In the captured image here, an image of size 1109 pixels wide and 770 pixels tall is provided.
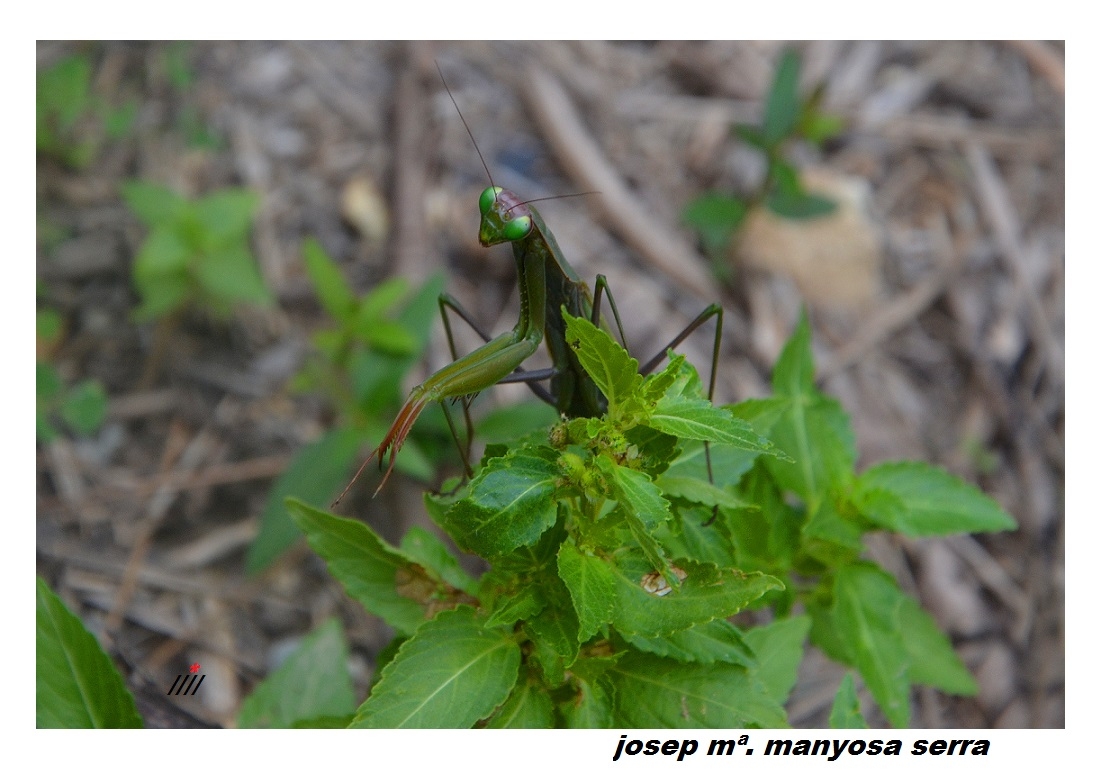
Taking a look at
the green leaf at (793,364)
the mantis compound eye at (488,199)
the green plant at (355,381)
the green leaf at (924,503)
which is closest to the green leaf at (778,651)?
the green leaf at (924,503)

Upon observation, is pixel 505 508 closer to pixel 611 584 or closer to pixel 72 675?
pixel 611 584

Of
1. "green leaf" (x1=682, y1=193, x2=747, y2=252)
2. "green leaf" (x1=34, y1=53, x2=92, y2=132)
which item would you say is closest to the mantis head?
"green leaf" (x1=682, y1=193, x2=747, y2=252)

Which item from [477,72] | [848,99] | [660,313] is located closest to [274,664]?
[660,313]

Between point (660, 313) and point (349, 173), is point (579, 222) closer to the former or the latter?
point (660, 313)

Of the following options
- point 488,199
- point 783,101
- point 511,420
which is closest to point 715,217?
point 783,101

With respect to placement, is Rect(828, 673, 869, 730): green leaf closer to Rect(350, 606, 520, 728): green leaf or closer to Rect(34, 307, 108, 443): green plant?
Rect(350, 606, 520, 728): green leaf

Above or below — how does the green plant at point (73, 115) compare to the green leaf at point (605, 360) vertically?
above

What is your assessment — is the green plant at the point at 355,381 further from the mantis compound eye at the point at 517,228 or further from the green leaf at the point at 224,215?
the mantis compound eye at the point at 517,228
